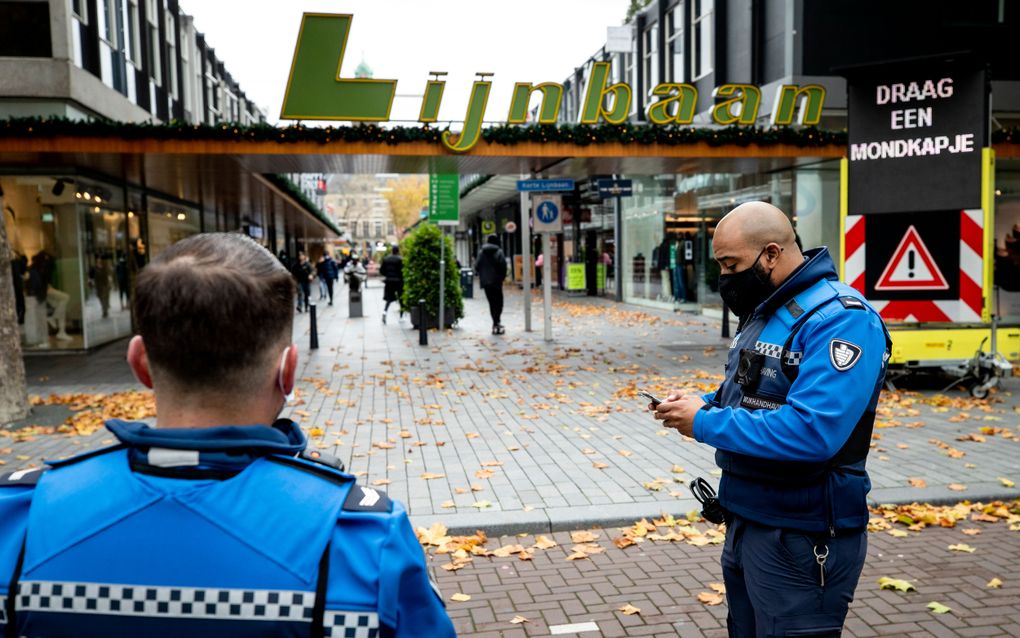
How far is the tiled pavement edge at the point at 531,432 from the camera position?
19.0ft

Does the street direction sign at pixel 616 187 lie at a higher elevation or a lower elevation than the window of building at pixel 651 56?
lower

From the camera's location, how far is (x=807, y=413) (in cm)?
222

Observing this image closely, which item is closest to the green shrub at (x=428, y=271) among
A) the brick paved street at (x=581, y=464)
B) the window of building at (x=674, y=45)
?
the brick paved street at (x=581, y=464)

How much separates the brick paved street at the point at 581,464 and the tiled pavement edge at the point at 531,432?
22mm

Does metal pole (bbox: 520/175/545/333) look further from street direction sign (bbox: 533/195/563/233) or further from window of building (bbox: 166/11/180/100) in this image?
window of building (bbox: 166/11/180/100)

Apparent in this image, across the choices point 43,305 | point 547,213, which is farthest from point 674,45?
point 43,305

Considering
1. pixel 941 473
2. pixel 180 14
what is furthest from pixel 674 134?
pixel 180 14

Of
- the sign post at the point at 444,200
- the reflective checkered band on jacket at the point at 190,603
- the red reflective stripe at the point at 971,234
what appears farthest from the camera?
the sign post at the point at 444,200

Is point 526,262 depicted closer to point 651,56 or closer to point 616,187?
point 616,187

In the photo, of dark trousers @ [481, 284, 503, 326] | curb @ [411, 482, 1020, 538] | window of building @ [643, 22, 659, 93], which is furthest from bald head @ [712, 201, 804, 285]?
window of building @ [643, 22, 659, 93]

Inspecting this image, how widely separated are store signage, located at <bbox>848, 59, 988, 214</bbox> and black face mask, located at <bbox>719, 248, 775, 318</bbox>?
8.10 m

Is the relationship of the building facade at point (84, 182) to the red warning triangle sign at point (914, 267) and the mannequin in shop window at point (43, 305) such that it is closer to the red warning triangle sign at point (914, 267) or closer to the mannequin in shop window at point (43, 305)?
the mannequin in shop window at point (43, 305)

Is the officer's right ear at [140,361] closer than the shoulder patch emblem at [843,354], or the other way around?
the officer's right ear at [140,361]

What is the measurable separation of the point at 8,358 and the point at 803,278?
29.3 ft
